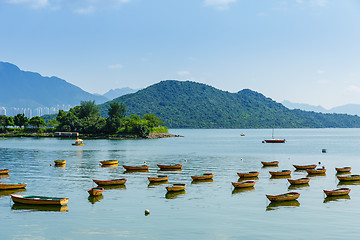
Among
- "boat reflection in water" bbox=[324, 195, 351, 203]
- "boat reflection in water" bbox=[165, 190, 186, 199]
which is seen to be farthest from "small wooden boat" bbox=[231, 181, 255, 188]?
"boat reflection in water" bbox=[324, 195, 351, 203]

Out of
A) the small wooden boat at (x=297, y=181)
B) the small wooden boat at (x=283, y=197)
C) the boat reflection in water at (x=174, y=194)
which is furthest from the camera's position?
the small wooden boat at (x=297, y=181)

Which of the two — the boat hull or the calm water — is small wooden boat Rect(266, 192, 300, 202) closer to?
the calm water

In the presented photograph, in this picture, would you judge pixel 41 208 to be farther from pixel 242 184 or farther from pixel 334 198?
pixel 334 198

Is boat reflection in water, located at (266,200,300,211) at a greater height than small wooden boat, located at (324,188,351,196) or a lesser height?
lesser

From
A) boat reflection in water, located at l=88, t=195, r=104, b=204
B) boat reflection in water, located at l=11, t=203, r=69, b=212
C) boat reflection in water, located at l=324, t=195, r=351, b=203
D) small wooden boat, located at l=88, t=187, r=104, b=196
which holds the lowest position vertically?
boat reflection in water, located at l=11, t=203, r=69, b=212

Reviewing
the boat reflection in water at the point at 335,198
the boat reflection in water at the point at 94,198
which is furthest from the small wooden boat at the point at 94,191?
the boat reflection in water at the point at 335,198

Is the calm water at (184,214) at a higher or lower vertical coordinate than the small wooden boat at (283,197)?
lower

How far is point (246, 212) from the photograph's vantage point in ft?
143

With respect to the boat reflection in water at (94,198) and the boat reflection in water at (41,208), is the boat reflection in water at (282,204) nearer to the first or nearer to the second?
the boat reflection in water at (94,198)

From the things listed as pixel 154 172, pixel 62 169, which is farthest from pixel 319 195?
pixel 62 169

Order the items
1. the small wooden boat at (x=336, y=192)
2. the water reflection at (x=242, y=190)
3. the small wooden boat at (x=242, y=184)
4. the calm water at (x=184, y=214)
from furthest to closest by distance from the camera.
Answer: the small wooden boat at (x=242, y=184), the water reflection at (x=242, y=190), the small wooden boat at (x=336, y=192), the calm water at (x=184, y=214)

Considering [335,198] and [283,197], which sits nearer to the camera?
[283,197]

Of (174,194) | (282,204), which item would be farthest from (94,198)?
(282,204)

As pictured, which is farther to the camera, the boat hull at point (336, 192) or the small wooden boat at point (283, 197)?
the boat hull at point (336, 192)
